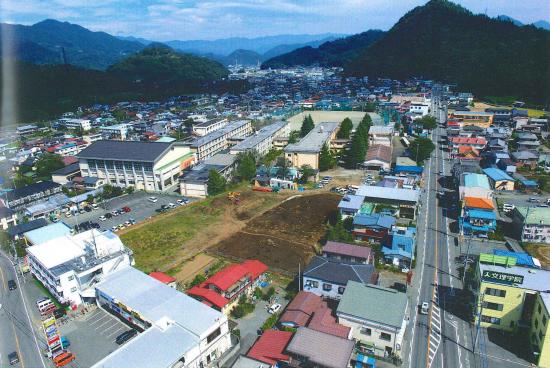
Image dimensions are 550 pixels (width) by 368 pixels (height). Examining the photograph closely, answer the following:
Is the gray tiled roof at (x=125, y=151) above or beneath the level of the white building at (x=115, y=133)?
above

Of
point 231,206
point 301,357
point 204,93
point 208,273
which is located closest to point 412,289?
point 301,357

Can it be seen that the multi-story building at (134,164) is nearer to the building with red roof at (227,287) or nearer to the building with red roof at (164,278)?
the building with red roof at (164,278)

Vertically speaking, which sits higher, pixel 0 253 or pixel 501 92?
pixel 501 92

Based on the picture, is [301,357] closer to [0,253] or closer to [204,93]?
[0,253]

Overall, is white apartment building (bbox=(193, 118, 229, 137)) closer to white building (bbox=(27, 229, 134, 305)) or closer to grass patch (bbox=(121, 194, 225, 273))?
grass patch (bbox=(121, 194, 225, 273))

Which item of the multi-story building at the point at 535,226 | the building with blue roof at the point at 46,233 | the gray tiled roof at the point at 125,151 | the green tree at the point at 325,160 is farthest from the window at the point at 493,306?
the gray tiled roof at the point at 125,151

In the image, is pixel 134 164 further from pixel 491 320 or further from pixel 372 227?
pixel 491 320
